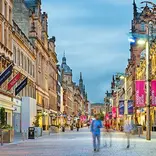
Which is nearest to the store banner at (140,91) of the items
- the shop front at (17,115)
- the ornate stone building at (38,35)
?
the shop front at (17,115)

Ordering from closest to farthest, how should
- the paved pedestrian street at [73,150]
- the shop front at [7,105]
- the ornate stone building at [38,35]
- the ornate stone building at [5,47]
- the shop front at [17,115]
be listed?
the paved pedestrian street at [73,150], the ornate stone building at [5,47], the shop front at [7,105], the shop front at [17,115], the ornate stone building at [38,35]

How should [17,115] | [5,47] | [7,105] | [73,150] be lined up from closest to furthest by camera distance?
[73,150], [5,47], [7,105], [17,115]

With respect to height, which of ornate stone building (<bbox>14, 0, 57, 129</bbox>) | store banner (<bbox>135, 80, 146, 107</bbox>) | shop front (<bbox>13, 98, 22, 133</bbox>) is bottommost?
shop front (<bbox>13, 98, 22, 133</bbox>)

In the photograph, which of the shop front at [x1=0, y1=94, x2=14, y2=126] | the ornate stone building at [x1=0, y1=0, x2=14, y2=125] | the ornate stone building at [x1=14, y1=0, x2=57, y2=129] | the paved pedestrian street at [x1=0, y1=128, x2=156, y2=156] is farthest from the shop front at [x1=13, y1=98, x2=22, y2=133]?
the paved pedestrian street at [x1=0, y1=128, x2=156, y2=156]

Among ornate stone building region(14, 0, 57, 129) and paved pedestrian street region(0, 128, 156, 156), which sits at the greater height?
ornate stone building region(14, 0, 57, 129)

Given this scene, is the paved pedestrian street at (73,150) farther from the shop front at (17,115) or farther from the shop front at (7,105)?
the shop front at (17,115)

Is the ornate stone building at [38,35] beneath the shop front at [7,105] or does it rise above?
above

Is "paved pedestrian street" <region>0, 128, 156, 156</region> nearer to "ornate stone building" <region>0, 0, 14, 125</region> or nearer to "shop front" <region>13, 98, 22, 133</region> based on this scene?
"ornate stone building" <region>0, 0, 14, 125</region>

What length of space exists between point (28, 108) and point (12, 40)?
1294 centimetres

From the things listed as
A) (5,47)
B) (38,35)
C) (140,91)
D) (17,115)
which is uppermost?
(38,35)

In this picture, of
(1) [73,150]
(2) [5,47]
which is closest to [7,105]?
(2) [5,47]

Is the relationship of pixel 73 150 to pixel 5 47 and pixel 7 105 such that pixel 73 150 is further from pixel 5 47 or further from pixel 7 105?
pixel 7 105

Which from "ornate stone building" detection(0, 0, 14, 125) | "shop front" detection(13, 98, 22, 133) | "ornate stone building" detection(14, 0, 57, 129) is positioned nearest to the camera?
"ornate stone building" detection(0, 0, 14, 125)

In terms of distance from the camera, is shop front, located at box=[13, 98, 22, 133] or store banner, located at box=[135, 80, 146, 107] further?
shop front, located at box=[13, 98, 22, 133]
